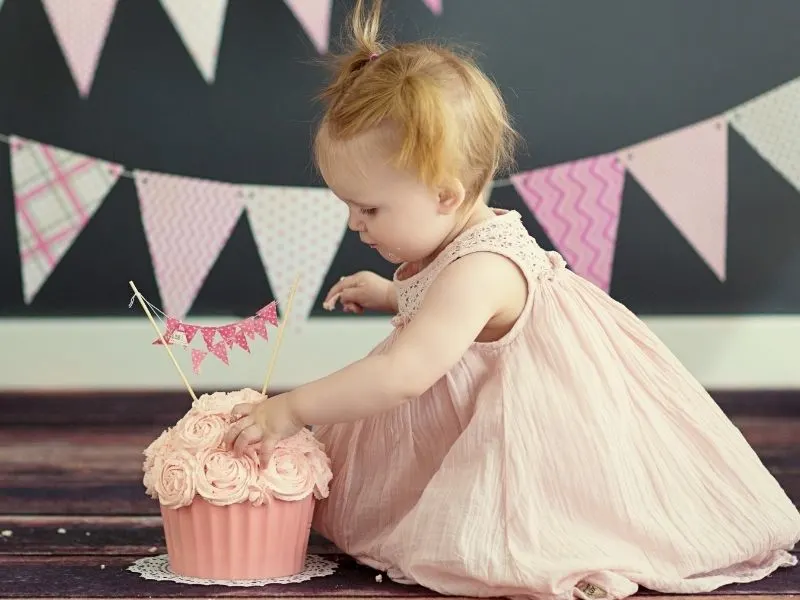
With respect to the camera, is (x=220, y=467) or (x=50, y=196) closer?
(x=220, y=467)

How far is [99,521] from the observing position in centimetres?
177

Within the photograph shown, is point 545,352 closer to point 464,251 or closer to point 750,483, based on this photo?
point 464,251

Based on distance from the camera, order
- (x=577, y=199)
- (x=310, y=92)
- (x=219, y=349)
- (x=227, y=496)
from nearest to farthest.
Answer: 1. (x=227, y=496)
2. (x=219, y=349)
3. (x=577, y=199)
4. (x=310, y=92)

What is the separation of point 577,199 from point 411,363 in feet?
5.34

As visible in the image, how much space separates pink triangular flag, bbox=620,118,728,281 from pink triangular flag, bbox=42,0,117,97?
1331 millimetres

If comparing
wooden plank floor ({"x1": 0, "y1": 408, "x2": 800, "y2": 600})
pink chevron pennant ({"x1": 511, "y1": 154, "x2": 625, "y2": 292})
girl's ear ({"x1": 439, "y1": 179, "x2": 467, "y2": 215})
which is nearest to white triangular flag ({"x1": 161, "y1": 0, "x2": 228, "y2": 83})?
pink chevron pennant ({"x1": 511, "y1": 154, "x2": 625, "y2": 292})

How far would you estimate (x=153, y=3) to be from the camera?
2.93 meters

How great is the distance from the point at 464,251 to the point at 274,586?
Answer: 451 mm

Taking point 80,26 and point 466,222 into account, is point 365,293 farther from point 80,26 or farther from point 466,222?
point 80,26

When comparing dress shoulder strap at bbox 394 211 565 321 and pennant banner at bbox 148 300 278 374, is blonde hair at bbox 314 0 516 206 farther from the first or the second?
pennant banner at bbox 148 300 278 374

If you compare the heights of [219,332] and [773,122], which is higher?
[773,122]

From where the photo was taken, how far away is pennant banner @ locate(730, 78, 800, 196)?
114 inches

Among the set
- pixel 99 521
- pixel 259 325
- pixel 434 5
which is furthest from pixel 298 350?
pixel 259 325

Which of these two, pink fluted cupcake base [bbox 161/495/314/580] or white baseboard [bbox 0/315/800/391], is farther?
white baseboard [bbox 0/315/800/391]
